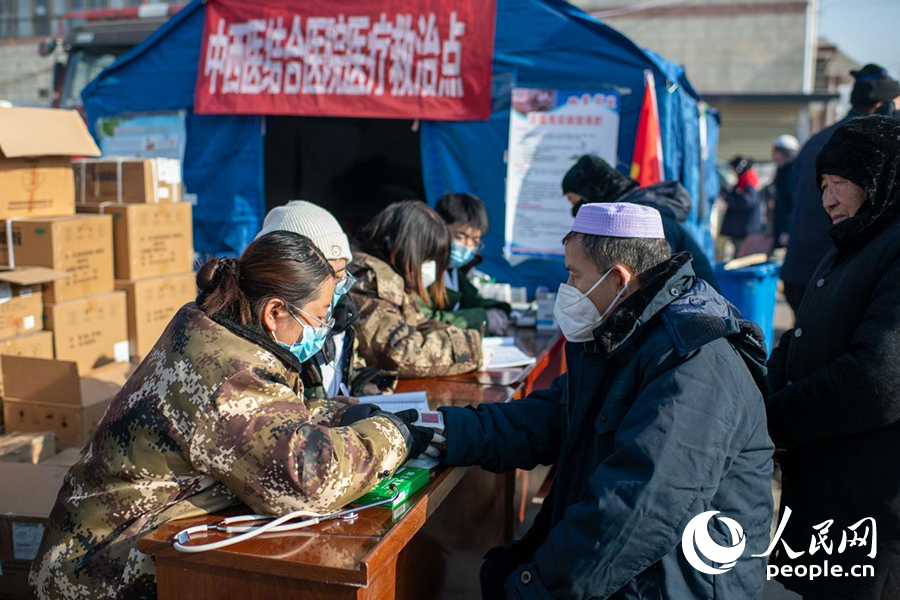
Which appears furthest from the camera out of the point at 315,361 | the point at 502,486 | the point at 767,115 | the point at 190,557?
the point at 767,115

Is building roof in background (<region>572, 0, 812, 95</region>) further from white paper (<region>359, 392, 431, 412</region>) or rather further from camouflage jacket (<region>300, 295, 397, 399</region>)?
white paper (<region>359, 392, 431, 412</region>)

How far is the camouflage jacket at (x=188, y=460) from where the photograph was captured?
168 centimetres

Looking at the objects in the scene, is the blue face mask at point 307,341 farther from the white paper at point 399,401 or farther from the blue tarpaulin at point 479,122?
the blue tarpaulin at point 479,122

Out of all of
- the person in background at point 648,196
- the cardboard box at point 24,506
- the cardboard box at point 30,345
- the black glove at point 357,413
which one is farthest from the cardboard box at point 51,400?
the person in background at point 648,196

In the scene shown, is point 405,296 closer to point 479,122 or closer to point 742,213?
point 479,122

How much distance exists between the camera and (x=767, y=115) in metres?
18.4

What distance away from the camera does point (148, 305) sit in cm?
467

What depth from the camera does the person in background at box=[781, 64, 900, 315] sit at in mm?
4016

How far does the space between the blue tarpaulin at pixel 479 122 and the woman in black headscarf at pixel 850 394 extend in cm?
336

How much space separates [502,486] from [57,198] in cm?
296

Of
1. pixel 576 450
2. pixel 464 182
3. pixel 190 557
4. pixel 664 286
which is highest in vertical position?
pixel 464 182


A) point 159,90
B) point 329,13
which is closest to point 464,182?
point 329,13

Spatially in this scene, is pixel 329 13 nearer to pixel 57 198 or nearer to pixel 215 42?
pixel 215 42

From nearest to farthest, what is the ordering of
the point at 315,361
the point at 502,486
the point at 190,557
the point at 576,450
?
the point at 190,557 → the point at 576,450 → the point at 315,361 → the point at 502,486
